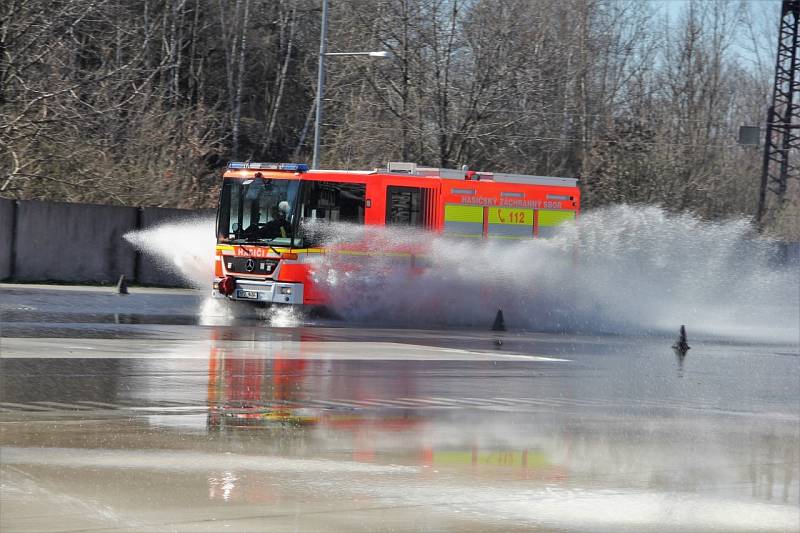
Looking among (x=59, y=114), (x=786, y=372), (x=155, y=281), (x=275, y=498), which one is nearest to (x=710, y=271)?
(x=786, y=372)

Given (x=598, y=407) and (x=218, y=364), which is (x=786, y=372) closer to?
(x=598, y=407)

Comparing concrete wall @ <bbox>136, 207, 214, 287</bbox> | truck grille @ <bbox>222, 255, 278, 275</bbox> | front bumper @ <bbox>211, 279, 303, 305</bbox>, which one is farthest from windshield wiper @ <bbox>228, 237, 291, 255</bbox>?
concrete wall @ <bbox>136, 207, 214, 287</bbox>

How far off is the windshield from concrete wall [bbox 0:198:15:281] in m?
8.29

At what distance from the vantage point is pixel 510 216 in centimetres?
2708

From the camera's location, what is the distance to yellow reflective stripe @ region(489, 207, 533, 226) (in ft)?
88.0

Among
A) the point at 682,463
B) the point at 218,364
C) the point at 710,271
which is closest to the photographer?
the point at 682,463

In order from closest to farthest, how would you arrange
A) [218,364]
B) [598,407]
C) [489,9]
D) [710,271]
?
[598,407] → [218,364] → [710,271] → [489,9]

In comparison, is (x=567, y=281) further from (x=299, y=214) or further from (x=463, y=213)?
(x=299, y=214)

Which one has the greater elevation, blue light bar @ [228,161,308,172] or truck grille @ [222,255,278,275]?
blue light bar @ [228,161,308,172]

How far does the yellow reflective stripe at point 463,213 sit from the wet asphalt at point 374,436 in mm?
6313

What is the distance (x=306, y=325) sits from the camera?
913 inches

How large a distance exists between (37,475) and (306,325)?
15048 millimetres

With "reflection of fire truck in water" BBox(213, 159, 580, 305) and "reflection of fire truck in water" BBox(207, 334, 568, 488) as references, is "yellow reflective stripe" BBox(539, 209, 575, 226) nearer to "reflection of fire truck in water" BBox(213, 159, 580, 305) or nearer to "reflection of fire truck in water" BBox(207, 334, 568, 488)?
"reflection of fire truck in water" BBox(213, 159, 580, 305)

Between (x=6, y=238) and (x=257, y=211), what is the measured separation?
31.0 ft
